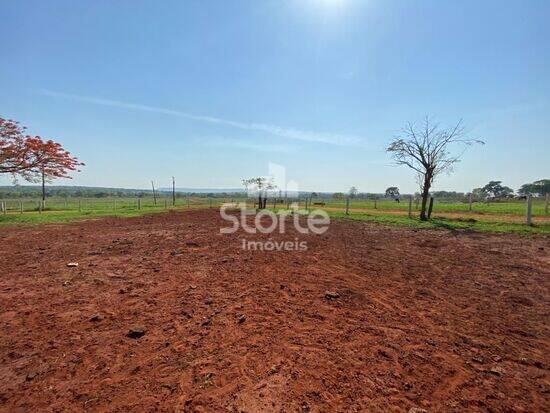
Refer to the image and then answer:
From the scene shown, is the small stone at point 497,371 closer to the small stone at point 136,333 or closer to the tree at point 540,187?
the small stone at point 136,333

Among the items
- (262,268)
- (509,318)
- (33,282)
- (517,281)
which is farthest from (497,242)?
(33,282)

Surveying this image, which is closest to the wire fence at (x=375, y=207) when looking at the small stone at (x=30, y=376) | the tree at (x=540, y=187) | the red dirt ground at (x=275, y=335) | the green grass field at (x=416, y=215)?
the green grass field at (x=416, y=215)

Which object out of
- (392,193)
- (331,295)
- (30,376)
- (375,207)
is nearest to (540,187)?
(392,193)

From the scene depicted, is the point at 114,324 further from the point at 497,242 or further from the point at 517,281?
the point at 497,242

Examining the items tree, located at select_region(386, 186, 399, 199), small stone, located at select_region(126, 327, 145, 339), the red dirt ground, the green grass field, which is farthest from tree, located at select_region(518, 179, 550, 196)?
small stone, located at select_region(126, 327, 145, 339)

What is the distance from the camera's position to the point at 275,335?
3.31 metres

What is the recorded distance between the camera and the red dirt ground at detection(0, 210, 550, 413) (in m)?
2.33

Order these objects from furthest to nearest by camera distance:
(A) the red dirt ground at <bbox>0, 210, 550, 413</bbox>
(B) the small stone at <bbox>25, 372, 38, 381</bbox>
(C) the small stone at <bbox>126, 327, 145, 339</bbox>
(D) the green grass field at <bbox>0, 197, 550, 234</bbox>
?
(D) the green grass field at <bbox>0, 197, 550, 234</bbox>, (C) the small stone at <bbox>126, 327, 145, 339</bbox>, (B) the small stone at <bbox>25, 372, 38, 381</bbox>, (A) the red dirt ground at <bbox>0, 210, 550, 413</bbox>

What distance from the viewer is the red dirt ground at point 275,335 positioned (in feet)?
7.65

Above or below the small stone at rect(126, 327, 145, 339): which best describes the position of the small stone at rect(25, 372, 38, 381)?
below

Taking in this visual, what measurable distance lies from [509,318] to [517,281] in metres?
1.94

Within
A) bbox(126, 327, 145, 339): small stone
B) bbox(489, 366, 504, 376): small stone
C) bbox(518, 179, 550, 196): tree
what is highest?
bbox(518, 179, 550, 196): tree

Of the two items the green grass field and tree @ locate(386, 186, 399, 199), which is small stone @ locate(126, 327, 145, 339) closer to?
the green grass field

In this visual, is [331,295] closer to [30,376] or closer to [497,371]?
[497,371]
